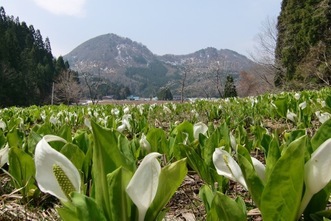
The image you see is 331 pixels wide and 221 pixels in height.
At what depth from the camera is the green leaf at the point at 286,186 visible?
2.02 ft

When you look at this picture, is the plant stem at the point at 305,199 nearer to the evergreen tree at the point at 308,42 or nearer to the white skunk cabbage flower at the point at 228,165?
the white skunk cabbage flower at the point at 228,165

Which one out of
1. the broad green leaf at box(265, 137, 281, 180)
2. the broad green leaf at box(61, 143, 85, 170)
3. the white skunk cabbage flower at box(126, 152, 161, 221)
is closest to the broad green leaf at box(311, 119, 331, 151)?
the broad green leaf at box(265, 137, 281, 180)

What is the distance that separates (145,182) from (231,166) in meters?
0.22

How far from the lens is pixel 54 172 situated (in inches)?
27.5

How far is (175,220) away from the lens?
1.03 metres

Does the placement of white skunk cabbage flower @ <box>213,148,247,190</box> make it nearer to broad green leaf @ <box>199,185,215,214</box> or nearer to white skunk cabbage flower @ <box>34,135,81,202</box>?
broad green leaf @ <box>199,185,215,214</box>

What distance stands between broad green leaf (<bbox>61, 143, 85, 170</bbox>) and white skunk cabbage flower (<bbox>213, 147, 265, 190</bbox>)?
45cm

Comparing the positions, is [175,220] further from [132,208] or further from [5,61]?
[5,61]

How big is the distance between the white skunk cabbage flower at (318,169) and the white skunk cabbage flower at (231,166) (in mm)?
120

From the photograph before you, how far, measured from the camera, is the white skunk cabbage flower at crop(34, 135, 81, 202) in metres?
0.70

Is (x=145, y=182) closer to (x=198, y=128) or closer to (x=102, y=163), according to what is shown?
(x=102, y=163)

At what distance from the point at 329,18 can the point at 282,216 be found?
82.9 ft

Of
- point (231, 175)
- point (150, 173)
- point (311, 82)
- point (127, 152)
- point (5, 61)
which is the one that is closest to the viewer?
point (150, 173)

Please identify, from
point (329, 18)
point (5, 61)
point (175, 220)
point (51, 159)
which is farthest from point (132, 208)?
point (5, 61)
